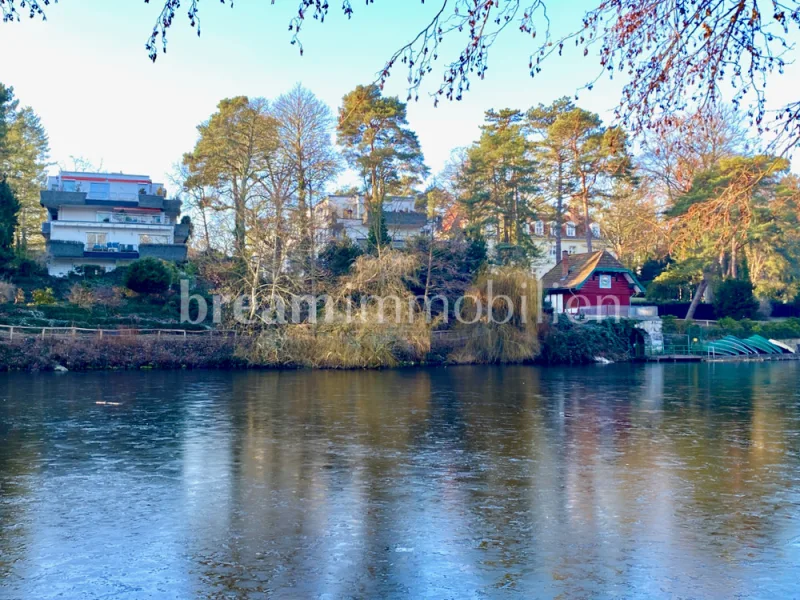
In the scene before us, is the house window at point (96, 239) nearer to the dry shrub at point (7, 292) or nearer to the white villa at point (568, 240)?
the dry shrub at point (7, 292)

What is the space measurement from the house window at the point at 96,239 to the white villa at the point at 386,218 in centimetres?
1772

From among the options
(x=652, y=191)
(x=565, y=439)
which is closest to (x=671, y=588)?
(x=565, y=439)

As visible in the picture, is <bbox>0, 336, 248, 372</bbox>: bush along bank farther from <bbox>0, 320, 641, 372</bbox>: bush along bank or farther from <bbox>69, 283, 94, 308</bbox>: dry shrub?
Answer: <bbox>69, 283, 94, 308</bbox>: dry shrub

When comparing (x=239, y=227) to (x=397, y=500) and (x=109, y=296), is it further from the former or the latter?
(x=397, y=500)

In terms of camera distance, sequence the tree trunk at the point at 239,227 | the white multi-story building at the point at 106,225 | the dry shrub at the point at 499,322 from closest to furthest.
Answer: the tree trunk at the point at 239,227 → the dry shrub at the point at 499,322 → the white multi-story building at the point at 106,225

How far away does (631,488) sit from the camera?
13805 mm

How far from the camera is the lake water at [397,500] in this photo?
921 centimetres

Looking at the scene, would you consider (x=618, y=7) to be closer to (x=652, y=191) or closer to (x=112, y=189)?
(x=652, y=191)

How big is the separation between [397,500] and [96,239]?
55626 mm

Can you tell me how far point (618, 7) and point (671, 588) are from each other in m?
6.09

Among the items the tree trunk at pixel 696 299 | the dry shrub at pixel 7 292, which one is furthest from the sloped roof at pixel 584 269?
the dry shrub at pixel 7 292

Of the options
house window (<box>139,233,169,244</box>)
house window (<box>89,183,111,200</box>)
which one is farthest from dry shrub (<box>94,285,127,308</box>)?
house window (<box>89,183,111,200</box>)

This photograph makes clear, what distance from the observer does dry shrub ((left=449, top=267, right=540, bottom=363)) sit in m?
45.7

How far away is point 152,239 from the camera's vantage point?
6362 centimetres
